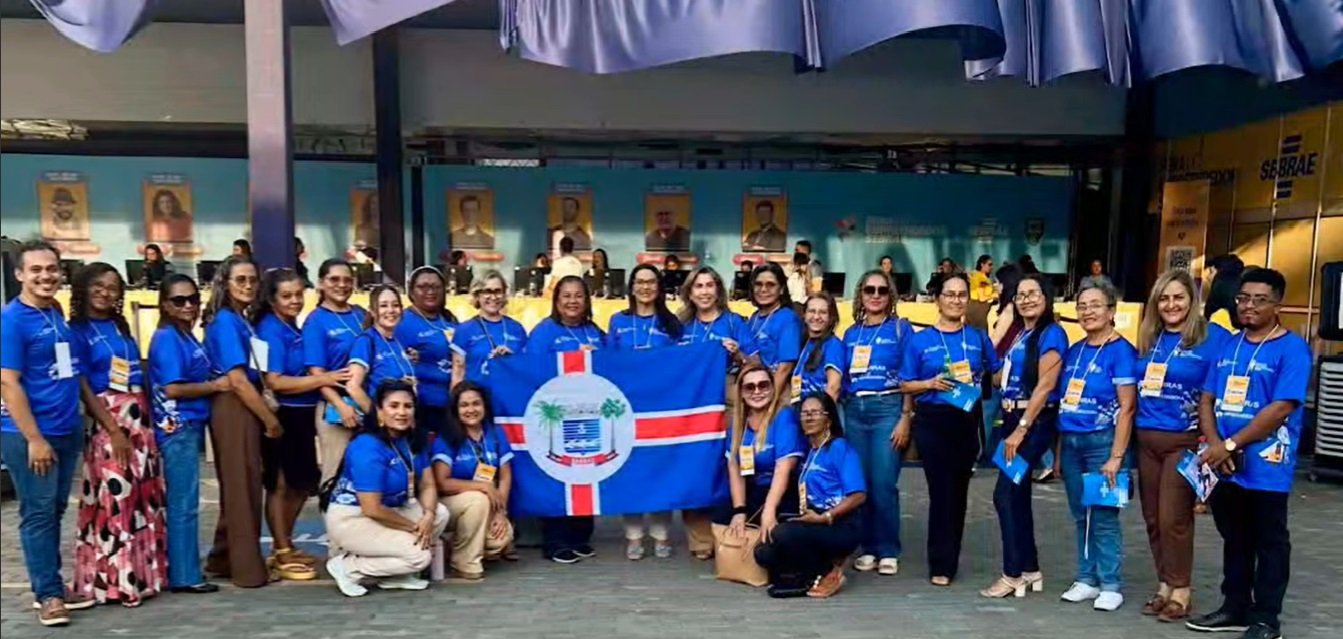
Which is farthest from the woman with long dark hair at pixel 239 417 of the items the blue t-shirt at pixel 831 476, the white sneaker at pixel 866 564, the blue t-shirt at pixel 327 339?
the white sneaker at pixel 866 564

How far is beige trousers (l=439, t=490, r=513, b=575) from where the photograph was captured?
182 inches

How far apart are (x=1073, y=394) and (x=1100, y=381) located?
13 centimetres

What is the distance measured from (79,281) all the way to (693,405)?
2962mm

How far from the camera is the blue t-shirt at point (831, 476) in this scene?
438 cm

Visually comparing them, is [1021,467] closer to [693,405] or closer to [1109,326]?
[1109,326]

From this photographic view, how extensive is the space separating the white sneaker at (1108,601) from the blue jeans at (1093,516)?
0.02 meters

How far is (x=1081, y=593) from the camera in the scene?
14.4ft

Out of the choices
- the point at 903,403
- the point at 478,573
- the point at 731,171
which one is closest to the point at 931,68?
the point at 731,171

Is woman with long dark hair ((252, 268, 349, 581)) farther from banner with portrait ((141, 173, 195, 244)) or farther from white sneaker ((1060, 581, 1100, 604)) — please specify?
banner with portrait ((141, 173, 195, 244))

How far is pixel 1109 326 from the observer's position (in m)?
4.12

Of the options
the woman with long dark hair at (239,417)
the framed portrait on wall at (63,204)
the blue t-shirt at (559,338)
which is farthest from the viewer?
the framed portrait on wall at (63,204)

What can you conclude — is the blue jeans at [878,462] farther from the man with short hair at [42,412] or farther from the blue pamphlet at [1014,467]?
the man with short hair at [42,412]

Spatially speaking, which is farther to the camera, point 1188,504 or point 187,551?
point 187,551

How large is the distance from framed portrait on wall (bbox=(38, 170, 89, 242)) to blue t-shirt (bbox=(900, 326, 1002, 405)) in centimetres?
1269
